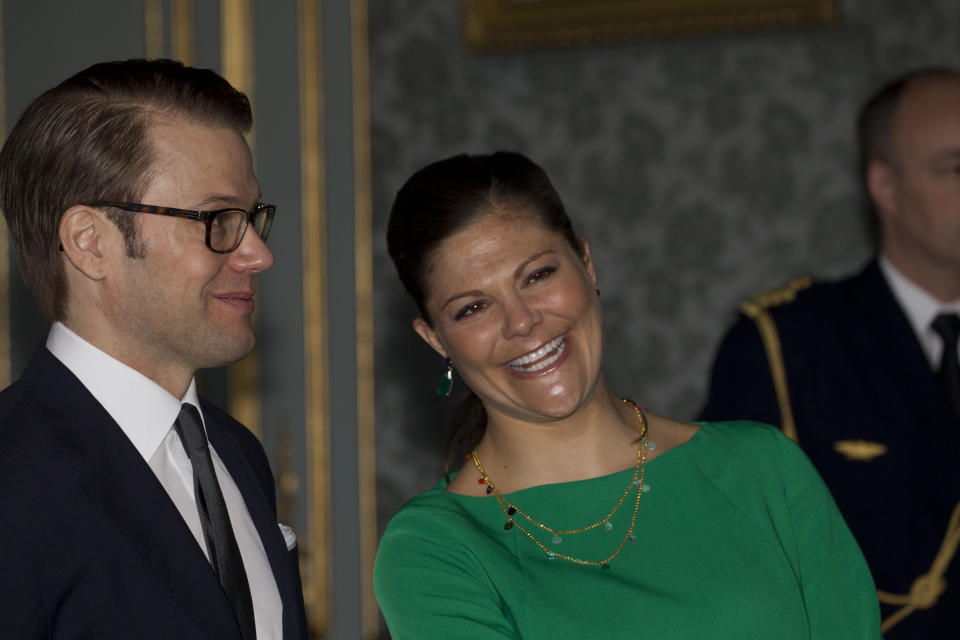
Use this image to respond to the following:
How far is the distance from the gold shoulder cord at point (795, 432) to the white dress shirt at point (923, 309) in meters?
0.22

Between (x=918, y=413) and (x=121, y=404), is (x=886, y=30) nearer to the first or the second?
(x=918, y=413)

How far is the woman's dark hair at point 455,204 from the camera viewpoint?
1996 mm

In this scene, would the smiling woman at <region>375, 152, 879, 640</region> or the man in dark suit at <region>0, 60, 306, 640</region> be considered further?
the smiling woman at <region>375, 152, 879, 640</region>

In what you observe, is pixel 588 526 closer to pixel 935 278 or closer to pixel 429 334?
pixel 429 334

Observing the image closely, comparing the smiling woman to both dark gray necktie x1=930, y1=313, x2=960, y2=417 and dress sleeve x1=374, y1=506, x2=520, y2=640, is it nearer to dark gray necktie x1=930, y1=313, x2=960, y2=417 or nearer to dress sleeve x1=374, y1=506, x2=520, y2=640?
dress sleeve x1=374, y1=506, x2=520, y2=640

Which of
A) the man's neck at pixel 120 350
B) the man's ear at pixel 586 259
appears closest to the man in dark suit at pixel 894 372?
the man's ear at pixel 586 259

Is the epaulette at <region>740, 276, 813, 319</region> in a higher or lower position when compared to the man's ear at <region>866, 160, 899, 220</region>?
lower

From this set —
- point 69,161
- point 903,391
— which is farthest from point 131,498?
point 903,391

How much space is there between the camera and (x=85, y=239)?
1.67 m

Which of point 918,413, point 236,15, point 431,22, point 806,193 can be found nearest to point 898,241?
point 918,413

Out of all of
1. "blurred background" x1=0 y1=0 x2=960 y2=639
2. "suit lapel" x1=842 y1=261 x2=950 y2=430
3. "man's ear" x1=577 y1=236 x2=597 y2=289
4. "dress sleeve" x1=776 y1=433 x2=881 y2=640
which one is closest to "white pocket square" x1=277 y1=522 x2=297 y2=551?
"man's ear" x1=577 y1=236 x2=597 y2=289

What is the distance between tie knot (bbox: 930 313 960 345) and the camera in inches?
108

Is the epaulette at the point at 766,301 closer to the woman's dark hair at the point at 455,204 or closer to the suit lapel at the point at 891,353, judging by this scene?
the suit lapel at the point at 891,353

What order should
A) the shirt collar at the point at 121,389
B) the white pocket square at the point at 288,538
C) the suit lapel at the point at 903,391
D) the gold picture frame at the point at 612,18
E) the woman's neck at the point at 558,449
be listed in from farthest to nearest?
the gold picture frame at the point at 612,18, the suit lapel at the point at 903,391, the woman's neck at the point at 558,449, the white pocket square at the point at 288,538, the shirt collar at the point at 121,389
